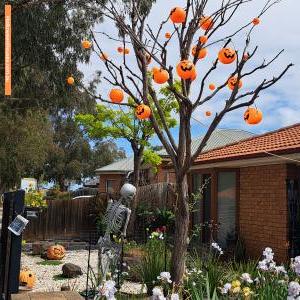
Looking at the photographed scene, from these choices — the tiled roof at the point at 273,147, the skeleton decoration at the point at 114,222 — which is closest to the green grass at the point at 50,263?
the tiled roof at the point at 273,147

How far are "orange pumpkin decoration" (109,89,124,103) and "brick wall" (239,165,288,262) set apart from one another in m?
6.60

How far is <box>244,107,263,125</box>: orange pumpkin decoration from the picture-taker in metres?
5.39

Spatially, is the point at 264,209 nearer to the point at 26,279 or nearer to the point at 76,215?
the point at 26,279

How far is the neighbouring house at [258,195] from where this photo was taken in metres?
11.7

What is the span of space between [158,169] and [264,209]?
2159 cm

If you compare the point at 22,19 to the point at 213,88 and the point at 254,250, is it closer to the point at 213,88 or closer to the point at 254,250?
the point at 254,250

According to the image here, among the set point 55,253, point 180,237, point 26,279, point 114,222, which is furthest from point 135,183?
point 180,237

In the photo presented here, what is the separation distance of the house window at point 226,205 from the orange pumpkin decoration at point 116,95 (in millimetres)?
8848

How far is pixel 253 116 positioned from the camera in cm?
539

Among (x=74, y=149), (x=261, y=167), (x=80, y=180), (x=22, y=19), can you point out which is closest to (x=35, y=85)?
(x=22, y=19)

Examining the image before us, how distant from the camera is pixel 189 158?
5781mm

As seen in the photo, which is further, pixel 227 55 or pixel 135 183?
pixel 135 183

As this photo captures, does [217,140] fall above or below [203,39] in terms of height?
above

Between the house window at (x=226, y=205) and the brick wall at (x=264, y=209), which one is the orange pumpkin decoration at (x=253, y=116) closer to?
the brick wall at (x=264, y=209)
